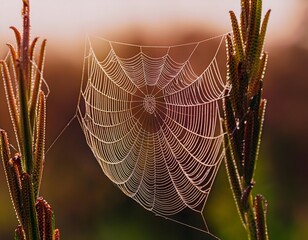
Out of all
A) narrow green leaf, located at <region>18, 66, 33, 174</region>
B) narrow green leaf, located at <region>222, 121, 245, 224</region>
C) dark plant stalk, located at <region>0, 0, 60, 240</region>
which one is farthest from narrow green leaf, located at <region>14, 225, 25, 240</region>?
narrow green leaf, located at <region>222, 121, 245, 224</region>

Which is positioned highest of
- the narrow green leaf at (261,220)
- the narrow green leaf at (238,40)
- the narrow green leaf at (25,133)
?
the narrow green leaf at (238,40)

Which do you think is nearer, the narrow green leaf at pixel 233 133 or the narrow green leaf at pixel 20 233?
the narrow green leaf at pixel 20 233

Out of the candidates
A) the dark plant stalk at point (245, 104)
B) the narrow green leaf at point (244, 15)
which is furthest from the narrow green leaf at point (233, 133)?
the narrow green leaf at point (244, 15)

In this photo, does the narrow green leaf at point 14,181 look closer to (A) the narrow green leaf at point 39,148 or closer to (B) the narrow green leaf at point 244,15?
(A) the narrow green leaf at point 39,148

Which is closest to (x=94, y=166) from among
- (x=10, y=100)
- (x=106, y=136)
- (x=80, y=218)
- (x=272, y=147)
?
(x=80, y=218)

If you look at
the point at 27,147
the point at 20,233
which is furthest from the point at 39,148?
the point at 20,233

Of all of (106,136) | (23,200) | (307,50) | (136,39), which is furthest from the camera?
(307,50)

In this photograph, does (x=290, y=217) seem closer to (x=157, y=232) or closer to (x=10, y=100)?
(x=157, y=232)
